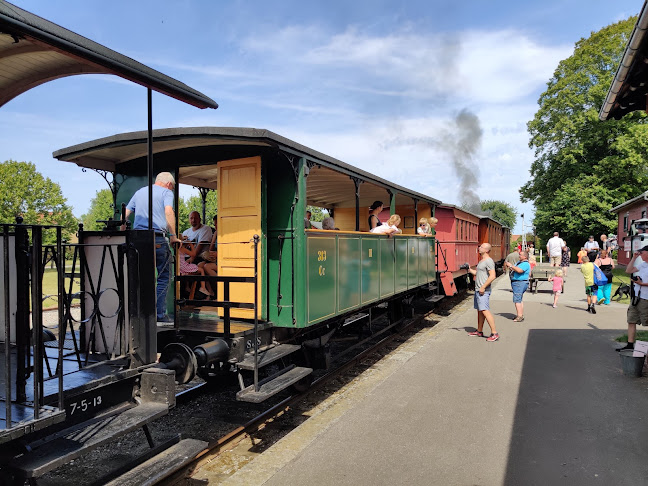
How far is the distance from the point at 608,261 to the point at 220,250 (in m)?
11.1

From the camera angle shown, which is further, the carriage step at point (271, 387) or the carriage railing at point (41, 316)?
the carriage step at point (271, 387)

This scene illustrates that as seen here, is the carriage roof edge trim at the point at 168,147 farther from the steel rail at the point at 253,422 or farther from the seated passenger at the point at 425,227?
the seated passenger at the point at 425,227

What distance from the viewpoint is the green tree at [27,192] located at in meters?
35.7

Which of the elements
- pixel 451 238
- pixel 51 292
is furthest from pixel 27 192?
pixel 451 238

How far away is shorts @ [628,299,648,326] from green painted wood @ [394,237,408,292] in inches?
135

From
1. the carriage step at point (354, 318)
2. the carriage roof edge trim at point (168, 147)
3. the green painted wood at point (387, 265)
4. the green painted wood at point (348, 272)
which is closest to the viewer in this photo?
the carriage roof edge trim at point (168, 147)

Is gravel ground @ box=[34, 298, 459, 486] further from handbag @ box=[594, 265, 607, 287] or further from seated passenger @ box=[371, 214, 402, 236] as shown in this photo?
handbag @ box=[594, 265, 607, 287]

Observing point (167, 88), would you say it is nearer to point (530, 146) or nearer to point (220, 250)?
point (220, 250)

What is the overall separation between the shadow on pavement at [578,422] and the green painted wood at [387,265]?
2.33 metres

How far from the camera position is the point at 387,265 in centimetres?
766

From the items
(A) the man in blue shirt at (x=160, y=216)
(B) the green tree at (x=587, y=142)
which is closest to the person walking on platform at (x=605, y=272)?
(A) the man in blue shirt at (x=160, y=216)

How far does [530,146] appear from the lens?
35000mm

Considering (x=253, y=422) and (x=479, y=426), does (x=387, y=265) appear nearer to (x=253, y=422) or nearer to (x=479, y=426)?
(x=479, y=426)

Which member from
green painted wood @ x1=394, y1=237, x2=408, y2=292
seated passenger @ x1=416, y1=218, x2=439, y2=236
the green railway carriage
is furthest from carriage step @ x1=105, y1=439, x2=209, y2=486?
seated passenger @ x1=416, y1=218, x2=439, y2=236
